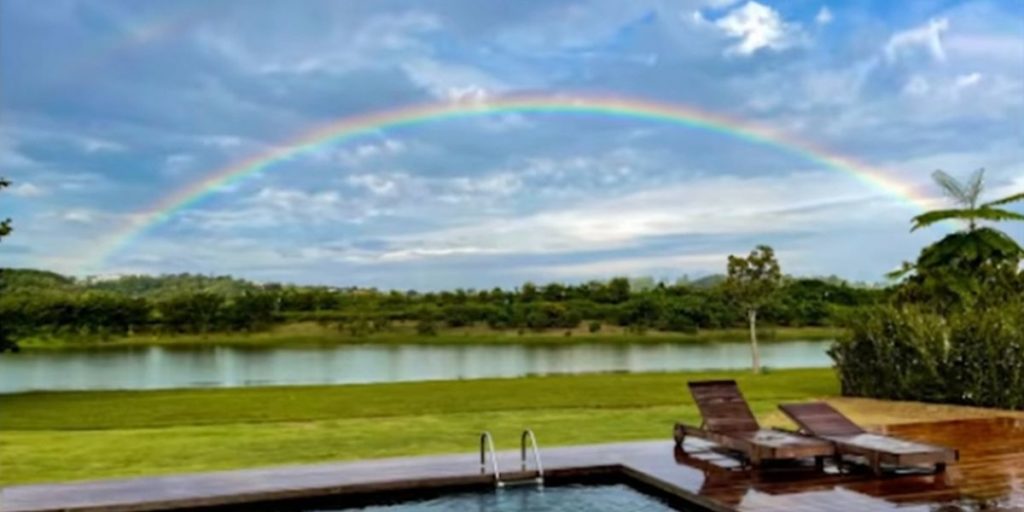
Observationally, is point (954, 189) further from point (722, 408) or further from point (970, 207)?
point (722, 408)

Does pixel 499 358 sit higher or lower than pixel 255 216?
lower

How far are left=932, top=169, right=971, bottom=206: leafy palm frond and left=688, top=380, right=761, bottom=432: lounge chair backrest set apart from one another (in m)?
11.6

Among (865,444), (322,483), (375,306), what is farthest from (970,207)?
(375,306)

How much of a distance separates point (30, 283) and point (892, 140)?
38.4 meters

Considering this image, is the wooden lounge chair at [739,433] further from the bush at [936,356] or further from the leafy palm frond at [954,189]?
the leafy palm frond at [954,189]

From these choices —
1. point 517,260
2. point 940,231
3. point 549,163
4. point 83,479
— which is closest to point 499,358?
point 517,260

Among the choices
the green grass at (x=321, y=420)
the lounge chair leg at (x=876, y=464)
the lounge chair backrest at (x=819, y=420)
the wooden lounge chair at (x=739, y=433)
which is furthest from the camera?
the green grass at (x=321, y=420)

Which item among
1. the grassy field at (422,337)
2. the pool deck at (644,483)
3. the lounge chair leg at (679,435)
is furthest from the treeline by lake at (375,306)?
the pool deck at (644,483)

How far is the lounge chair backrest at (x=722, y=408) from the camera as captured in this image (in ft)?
28.1

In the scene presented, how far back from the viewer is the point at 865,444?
25.0ft

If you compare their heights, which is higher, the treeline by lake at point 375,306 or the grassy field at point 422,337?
the treeline by lake at point 375,306

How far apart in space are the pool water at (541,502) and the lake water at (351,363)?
1960 cm

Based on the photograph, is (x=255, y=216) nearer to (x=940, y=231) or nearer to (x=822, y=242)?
(x=822, y=242)

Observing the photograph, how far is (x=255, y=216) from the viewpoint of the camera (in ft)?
140
